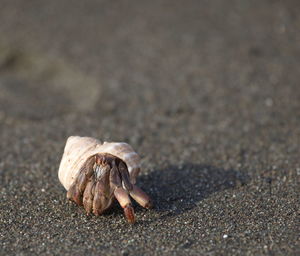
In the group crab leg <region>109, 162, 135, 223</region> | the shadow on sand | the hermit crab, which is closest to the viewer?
crab leg <region>109, 162, 135, 223</region>

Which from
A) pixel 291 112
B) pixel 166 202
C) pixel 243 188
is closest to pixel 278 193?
pixel 243 188

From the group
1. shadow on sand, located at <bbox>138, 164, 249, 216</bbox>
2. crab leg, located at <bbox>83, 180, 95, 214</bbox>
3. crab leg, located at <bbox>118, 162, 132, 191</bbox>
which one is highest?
crab leg, located at <bbox>118, 162, 132, 191</bbox>

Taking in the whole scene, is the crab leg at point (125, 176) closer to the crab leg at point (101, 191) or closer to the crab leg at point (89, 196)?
the crab leg at point (101, 191)

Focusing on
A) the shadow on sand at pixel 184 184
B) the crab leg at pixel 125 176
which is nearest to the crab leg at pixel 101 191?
the crab leg at pixel 125 176

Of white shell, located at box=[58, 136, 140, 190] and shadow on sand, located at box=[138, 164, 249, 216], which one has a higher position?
white shell, located at box=[58, 136, 140, 190]

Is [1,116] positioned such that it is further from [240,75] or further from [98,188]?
[240,75]

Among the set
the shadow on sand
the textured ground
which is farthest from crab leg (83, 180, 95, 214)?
the shadow on sand

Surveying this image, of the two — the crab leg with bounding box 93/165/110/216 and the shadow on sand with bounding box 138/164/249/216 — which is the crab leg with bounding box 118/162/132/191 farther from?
Answer: the shadow on sand with bounding box 138/164/249/216

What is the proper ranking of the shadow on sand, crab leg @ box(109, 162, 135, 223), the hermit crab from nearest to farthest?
crab leg @ box(109, 162, 135, 223)
the hermit crab
the shadow on sand
